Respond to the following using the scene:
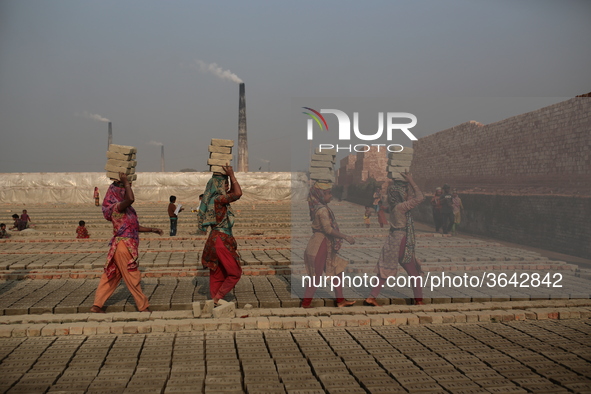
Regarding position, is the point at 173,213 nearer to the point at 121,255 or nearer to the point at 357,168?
the point at 121,255

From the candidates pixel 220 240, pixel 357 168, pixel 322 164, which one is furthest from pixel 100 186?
pixel 322 164

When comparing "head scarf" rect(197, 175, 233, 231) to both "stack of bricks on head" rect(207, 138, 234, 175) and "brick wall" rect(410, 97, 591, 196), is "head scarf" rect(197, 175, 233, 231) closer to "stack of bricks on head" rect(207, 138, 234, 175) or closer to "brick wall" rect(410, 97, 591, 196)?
"stack of bricks on head" rect(207, 138, 234, 175)

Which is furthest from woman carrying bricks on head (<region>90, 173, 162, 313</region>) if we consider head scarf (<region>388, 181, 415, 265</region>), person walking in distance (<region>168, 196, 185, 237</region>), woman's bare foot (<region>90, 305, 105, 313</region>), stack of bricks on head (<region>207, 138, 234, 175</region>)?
person walking in distance (<region>168, 196, 185, 237</region>)

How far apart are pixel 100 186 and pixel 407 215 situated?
3262 centimetres

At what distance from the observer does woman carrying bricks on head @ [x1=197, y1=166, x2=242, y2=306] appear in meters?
5.97

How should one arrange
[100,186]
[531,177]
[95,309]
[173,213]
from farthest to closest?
[100,186] < [531,177] < [173,213] < [95,309]

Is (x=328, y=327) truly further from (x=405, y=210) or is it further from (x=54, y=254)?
(x=54, y=254)

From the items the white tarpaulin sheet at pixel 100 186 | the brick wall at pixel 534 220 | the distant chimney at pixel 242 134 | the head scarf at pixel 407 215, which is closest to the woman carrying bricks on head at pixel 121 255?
the head scarf at pixel 407 215

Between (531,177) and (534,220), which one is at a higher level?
(531,177)

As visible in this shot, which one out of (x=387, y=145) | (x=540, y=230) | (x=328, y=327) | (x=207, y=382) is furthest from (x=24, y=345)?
(x=540, y=230)

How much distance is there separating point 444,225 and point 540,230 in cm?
245

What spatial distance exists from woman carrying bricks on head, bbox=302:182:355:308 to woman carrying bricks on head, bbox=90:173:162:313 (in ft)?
6.04

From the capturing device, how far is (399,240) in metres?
6.13

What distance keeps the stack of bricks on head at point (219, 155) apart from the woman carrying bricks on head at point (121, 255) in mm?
989
